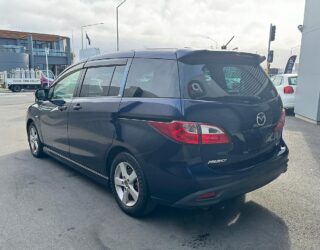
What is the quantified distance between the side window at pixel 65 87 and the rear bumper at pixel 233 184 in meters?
2.49

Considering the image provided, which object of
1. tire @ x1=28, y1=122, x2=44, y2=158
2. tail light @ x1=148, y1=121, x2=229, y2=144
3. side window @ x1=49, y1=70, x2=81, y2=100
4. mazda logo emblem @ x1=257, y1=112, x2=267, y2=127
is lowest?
→ tire @ x1=28, y1=122, x2=44, y2=158

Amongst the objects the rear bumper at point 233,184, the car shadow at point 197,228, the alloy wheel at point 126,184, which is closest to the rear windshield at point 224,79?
the rear bumper at point 233,184

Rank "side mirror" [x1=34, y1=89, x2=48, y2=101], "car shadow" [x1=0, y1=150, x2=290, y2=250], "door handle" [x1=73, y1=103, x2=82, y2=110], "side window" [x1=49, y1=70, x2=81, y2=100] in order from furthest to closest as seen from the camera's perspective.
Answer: "side mirror" [x1=34, y1=89, x2=48, y2=101], "side window" [x1=49, y1=70, x2=81, y2=100], "door handle" [x1=73, y1=103, x2=82, y2=110], "car shadow" [x1=0, y1=150, x2=290, y2=250]

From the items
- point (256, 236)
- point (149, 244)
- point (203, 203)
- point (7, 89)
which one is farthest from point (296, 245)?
point (7, 89)

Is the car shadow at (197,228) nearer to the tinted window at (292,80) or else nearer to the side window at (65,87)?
the side window at (65,87)

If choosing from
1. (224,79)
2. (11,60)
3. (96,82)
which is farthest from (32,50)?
(224,79)

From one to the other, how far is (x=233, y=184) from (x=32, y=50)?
46.9m

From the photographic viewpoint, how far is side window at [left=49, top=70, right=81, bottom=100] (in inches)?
178

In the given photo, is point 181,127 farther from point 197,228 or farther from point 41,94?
point 41,94

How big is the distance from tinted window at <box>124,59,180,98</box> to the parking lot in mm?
1398

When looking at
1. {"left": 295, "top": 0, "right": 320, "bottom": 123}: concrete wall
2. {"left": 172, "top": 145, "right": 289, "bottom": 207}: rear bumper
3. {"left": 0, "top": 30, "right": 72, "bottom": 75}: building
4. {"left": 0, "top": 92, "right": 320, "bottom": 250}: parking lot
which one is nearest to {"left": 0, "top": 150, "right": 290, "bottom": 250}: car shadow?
{"left": 0, "top": 92, "right": 320, "bottom": 250}: parking lot

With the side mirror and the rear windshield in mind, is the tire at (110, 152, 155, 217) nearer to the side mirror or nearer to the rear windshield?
the rear windshield

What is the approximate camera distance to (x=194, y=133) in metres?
2.81

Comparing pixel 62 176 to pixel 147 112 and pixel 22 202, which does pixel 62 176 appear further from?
pixel 147 112
